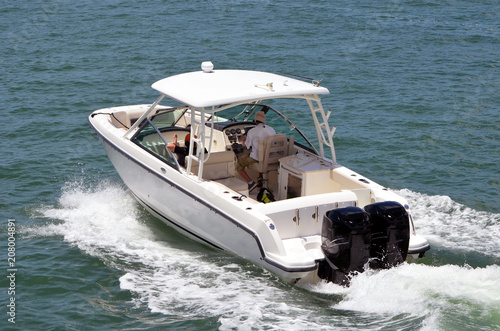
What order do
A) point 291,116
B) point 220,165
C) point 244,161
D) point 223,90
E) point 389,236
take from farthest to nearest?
point 291,116, point 244,161, point 220,165, point 223,90, point 389,236

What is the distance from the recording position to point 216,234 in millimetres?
10180

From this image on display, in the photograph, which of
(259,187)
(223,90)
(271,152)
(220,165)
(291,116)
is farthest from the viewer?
(291,116)

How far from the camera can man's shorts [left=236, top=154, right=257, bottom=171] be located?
1141cm

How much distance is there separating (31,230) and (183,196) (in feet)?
8.63

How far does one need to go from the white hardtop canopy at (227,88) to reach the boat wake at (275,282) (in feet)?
6.94

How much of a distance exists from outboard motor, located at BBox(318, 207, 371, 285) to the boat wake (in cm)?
16

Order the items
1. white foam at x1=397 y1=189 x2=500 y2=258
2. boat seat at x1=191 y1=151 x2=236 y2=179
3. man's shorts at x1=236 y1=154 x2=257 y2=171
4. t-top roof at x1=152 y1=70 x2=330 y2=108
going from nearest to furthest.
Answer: t-top roof at x1=152 y1=70 x2=330 y2=108 → white foam at x1=397 y1=189 x2=500 y2=258 → boat seat at x1=191 y1=151 x2=236 y2=179 → man's shorts at x1=236 y1=154 x2=257 y2=171

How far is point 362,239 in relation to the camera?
8.84m

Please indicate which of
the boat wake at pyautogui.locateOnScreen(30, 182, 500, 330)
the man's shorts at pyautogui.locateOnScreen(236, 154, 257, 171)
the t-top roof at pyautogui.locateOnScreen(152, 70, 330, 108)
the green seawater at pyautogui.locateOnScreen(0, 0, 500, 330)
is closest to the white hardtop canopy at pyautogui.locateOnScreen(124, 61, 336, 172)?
the t-top roof at pyautogui.locateOnScreen(152, 70, 330, 108)

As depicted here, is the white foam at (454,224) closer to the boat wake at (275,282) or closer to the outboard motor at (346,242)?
the boat wake at (275,282)

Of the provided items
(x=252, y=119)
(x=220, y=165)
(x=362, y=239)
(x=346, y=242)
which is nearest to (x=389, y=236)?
(x=362, y=239)

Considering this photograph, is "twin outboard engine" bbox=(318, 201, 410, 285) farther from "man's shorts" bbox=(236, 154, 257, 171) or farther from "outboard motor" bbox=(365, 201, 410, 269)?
"man's shorts" bbox=(236, 154, 257, 171)

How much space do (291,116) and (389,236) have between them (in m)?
8.42

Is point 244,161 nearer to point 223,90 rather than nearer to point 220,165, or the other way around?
point 220,165
